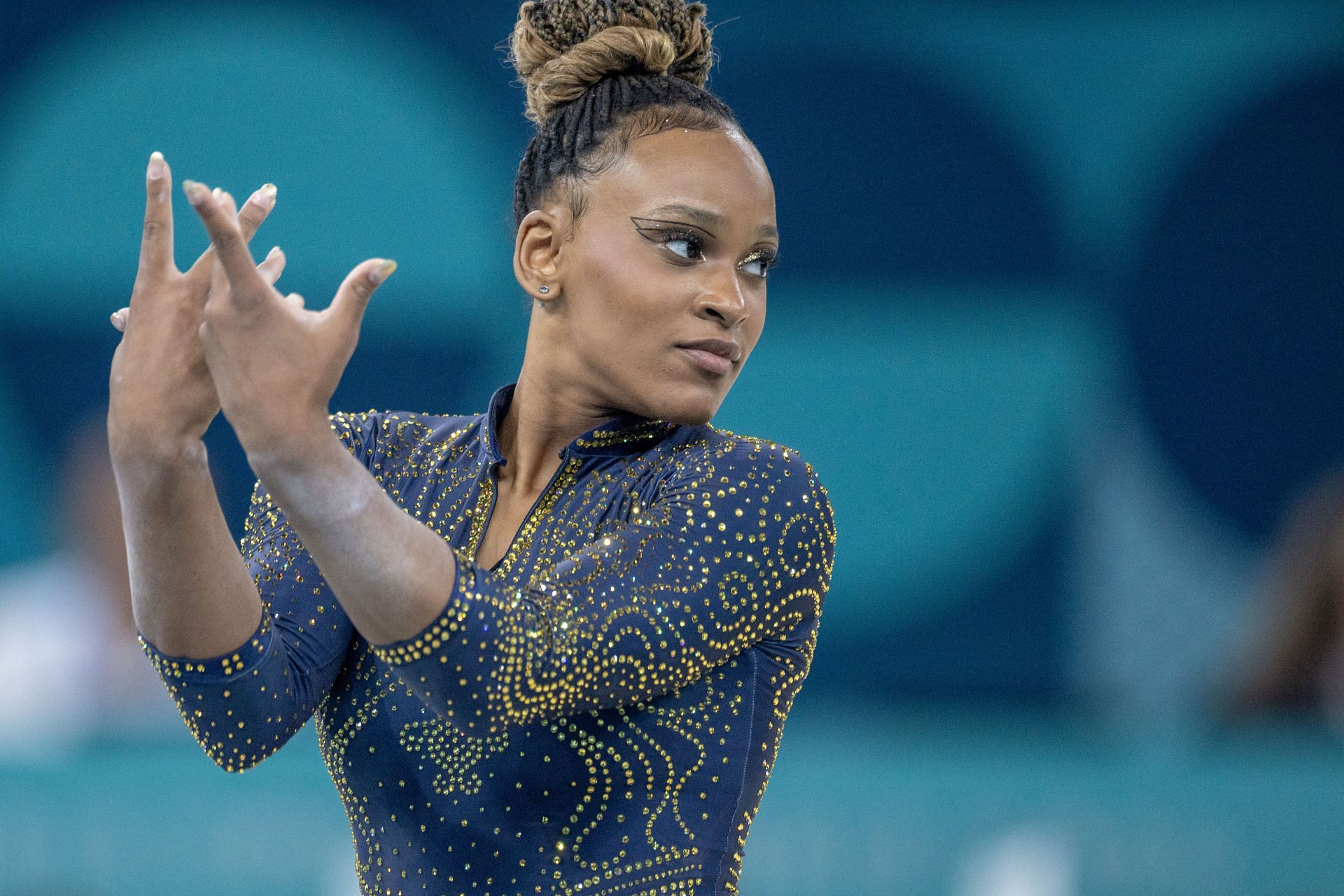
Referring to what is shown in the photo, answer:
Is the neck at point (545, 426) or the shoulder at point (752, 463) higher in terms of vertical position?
the neck at point (545, 426)

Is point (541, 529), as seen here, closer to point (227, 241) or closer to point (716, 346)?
point (716, 346)

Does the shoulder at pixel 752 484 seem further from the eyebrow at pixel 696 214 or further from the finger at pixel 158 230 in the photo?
the finger at pixel 158 230

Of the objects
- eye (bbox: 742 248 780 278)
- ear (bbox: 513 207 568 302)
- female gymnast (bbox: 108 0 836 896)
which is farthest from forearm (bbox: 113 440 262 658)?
eye (bbox: 742 248 780 278)

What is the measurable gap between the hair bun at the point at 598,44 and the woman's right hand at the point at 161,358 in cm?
44

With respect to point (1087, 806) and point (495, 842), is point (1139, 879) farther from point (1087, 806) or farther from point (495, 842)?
point (495, 842)

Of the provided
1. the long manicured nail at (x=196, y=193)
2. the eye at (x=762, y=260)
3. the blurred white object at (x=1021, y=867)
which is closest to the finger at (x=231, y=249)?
the long manicured nail at (x=196, y=193)

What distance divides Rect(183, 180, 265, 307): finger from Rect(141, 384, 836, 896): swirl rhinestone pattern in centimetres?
31

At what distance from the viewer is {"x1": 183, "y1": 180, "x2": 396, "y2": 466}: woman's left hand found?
1142 mm

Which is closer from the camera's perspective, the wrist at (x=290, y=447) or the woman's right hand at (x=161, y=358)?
the wrist at (x=290, y=447)

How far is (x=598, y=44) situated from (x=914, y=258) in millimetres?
3241

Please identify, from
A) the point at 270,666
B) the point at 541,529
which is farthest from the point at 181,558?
the point at 541,529

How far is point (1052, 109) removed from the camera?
473 centimetres

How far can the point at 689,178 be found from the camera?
1.50m

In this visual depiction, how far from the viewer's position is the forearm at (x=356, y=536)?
1.16m
